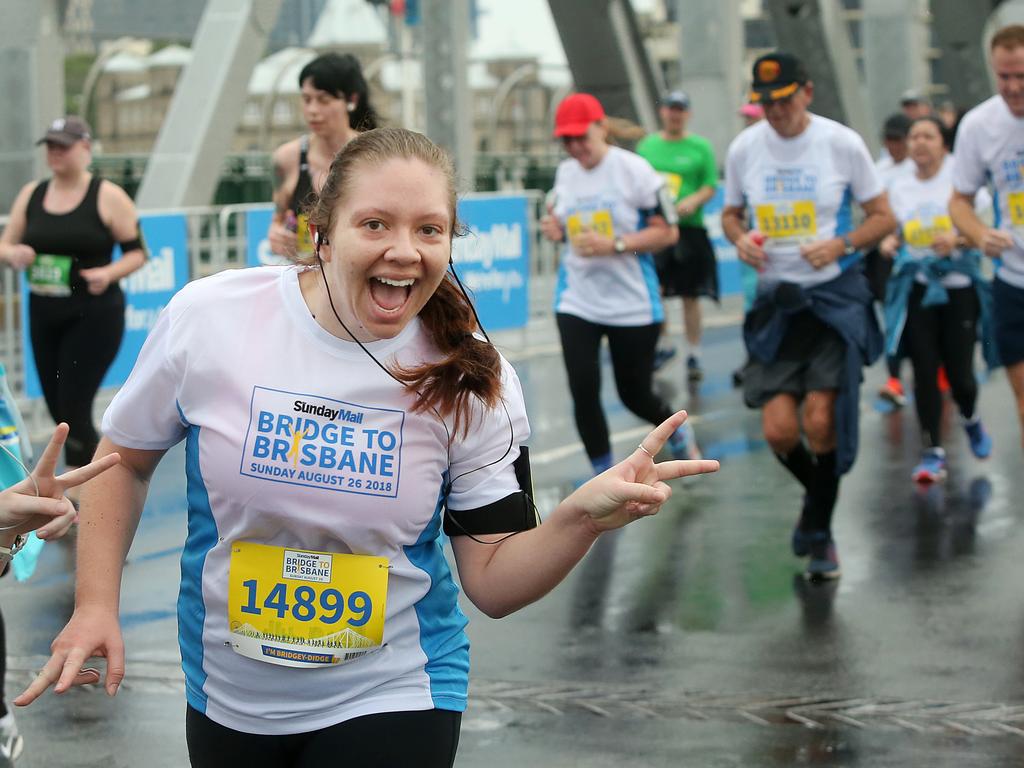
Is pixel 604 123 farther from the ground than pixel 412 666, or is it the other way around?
pixel 604 123

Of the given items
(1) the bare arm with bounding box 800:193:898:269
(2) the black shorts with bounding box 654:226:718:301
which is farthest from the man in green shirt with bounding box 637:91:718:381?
(1) the bare arm with bounding box 800:193:898:269

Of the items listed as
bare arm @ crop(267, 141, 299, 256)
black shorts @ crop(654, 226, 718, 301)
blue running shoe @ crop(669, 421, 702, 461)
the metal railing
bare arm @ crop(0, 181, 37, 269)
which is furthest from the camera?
black shorts @ crop(654, 226, 718, 301)

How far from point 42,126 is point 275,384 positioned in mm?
12693

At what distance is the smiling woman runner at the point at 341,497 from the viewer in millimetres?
3164

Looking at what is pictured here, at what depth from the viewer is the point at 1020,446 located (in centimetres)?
1107

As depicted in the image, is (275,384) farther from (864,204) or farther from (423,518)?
(864,204)

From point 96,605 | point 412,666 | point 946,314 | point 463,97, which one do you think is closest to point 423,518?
point 412,666

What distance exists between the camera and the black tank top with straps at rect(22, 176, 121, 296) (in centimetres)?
895

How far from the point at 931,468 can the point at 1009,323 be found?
91.5 inches

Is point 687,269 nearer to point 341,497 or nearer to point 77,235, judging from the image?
point 77,235

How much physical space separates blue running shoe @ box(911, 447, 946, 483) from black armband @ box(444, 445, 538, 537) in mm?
6877

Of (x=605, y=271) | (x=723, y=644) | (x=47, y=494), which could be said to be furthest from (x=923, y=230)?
(x=47, y=494)

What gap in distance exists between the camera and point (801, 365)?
7.68 metres

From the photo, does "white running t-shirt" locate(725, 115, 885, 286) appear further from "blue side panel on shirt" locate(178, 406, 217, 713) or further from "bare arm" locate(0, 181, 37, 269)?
"blue side panel on shirt" locate(178, 406, 217, 713)
